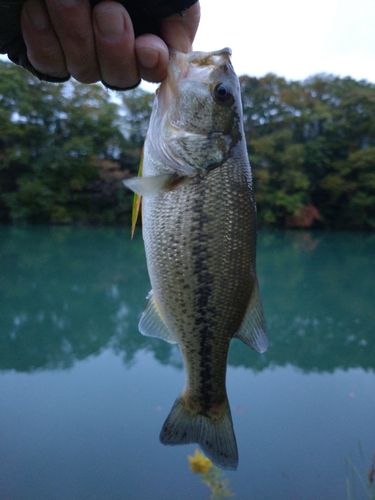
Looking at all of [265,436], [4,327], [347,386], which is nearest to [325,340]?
[347,386]

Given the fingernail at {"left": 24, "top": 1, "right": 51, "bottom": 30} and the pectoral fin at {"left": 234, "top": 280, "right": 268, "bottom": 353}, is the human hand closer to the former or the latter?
the fingernail at {"left": 24, "top": 1, "right": 51, "bottom": 30}

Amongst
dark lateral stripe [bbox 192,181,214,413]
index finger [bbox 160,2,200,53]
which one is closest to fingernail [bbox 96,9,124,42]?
index finger [bbox 160,2,200,53]

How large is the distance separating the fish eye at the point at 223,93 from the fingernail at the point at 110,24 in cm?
47

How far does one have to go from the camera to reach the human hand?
124cm

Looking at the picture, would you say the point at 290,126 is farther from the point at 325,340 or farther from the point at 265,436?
the point at 265,436

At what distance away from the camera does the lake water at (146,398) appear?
10.6 ft

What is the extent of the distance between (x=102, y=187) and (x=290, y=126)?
16.2 meters

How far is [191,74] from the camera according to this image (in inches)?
63.6

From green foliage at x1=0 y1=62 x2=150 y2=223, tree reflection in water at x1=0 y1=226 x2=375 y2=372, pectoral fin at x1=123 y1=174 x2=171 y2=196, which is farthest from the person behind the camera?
green foliage at x1=0 y1=62 x2=150 y2=223

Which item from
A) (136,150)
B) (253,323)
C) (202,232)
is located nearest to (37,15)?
(202,232)

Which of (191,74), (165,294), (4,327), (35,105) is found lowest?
(4,327)

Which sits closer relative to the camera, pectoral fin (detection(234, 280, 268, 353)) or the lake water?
pectoral fin (detection(234, 280, 268, 353))

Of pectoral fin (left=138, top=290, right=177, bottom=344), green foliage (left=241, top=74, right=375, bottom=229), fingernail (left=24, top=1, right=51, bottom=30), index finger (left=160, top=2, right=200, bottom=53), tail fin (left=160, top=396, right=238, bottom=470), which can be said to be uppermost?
green foliage (left=241, top=74, right=375, bottom=229)

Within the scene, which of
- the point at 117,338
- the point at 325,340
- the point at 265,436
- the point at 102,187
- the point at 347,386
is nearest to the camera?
the point at 265,436
